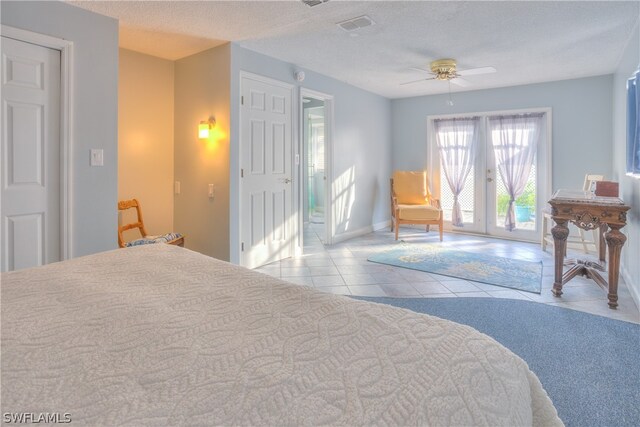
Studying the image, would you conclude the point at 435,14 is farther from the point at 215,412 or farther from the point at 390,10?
the point at 215,412

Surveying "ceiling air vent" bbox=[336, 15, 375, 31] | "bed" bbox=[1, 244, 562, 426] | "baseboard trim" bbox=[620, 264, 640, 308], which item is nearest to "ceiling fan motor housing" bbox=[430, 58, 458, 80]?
"ceiling air vent" bbox=[336, 15, 375, 31]

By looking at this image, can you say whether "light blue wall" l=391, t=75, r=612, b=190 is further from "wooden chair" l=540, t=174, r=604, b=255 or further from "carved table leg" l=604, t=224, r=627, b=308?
"carved table leg" l=604, t=224, r=627, b=308

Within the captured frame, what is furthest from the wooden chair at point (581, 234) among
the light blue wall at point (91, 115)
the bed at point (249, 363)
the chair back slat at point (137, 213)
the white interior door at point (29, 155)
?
the white interior door at point (29, 155)

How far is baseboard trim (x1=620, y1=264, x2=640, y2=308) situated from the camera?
113 inches

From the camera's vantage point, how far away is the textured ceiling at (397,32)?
2869 millimetres

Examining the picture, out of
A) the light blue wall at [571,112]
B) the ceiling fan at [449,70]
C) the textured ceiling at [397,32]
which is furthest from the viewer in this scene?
the light blue wall at [571,112]

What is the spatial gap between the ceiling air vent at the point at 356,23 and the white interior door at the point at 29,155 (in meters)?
2.26

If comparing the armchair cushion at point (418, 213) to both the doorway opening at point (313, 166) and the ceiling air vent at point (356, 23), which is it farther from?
the ceiling air vent at point (356, 23)

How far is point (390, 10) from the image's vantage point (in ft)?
9.61

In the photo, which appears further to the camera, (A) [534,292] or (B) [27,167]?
(A) [534,292]

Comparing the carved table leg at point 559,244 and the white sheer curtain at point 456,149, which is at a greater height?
the white sheer curtain at point 456,149

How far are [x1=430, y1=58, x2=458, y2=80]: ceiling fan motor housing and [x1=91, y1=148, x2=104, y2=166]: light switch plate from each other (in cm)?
357

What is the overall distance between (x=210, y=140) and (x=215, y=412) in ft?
11.8

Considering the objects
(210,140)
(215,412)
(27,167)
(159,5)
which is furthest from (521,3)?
(27,167)
